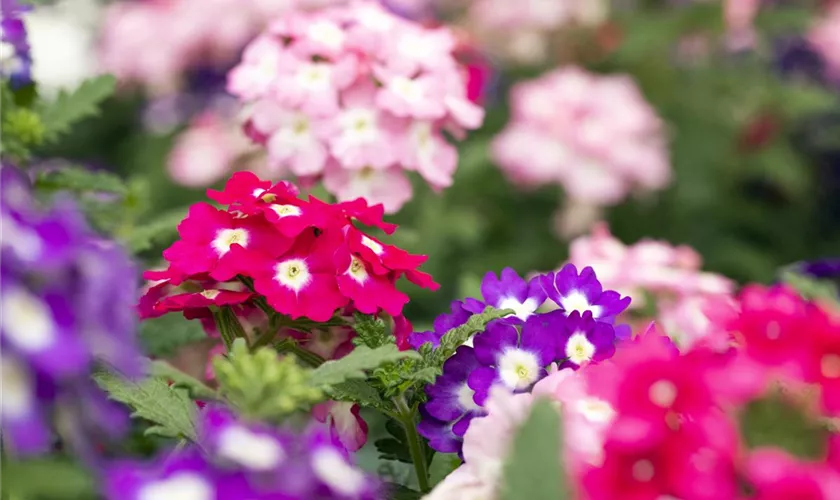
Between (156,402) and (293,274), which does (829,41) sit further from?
(156,402)

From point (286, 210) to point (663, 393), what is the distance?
0.40m

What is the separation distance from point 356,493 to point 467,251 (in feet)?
5.31

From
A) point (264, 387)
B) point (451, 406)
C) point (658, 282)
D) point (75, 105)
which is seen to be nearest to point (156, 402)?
point (264, 387)

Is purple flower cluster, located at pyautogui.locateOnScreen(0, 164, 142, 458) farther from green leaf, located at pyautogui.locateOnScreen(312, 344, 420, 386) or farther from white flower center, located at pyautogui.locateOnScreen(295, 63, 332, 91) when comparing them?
white flower center, located at pyautogui.locateOnScreen(295, 63, 332, 91)

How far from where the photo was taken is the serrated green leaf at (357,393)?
0.85 metres

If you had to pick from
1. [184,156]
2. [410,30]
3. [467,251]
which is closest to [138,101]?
Result: [184,156]

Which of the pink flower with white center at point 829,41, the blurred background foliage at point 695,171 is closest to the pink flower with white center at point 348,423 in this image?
the blurred background foliage at point 695,171

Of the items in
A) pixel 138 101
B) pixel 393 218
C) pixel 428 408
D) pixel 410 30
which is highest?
pixel 410 30

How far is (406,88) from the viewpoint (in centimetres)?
121

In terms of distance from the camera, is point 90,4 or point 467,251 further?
point 90,4

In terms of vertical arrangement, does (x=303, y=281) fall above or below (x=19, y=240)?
below

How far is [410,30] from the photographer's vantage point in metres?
1.29

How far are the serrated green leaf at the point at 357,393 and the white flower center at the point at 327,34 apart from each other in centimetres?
52

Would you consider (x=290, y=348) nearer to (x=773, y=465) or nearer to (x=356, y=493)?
(x=356, y=493)
